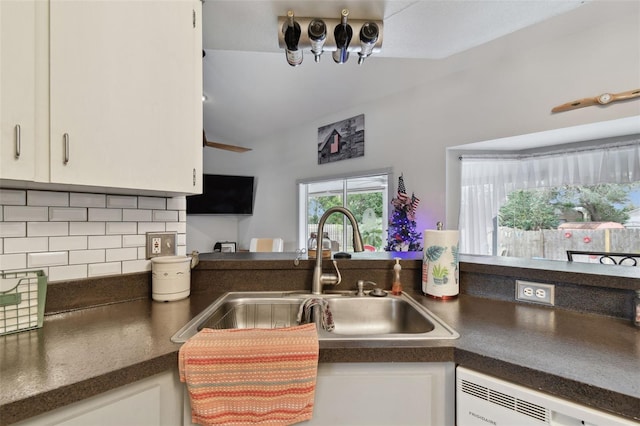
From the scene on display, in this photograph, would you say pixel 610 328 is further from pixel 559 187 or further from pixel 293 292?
pixel 559 187

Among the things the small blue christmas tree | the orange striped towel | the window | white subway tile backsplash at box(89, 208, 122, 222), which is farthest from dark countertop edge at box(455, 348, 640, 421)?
the window

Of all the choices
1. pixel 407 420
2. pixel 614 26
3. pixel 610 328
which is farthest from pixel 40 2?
pixel 614 26

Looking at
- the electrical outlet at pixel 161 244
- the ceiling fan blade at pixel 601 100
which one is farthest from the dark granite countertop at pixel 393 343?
the ceiling fan blade at pixel 601 100

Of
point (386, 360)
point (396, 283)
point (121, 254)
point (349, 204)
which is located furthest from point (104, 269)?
point (349, 204)

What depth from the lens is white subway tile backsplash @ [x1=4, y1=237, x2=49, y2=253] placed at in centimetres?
87

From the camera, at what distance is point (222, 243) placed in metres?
5.52

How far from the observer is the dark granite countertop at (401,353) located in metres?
0.53

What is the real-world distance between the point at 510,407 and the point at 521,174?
3.04 metres

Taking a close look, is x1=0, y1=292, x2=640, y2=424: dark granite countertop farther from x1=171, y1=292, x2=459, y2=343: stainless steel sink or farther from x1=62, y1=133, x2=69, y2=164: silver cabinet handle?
x1=62, y1=133, x2=69, y2=164: silver cabinet handle

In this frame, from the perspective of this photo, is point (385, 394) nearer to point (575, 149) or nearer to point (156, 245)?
point (156, 245)

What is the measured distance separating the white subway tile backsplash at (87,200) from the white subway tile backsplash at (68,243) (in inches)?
4.6

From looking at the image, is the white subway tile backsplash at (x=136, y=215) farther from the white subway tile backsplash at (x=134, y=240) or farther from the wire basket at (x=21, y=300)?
the wire basket at (x=21, y=300)

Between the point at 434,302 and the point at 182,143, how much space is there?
1.11 metres

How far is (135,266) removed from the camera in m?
1.11
